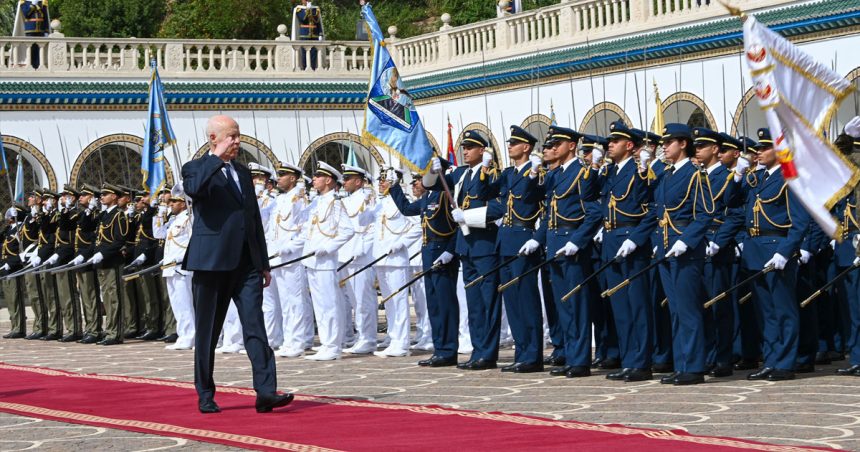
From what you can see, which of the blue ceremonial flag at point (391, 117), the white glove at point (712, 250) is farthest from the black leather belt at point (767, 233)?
the blue ceremonial flag at point (391, 117)

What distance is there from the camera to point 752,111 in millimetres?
18891

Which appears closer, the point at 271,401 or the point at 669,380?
the point at 271,401

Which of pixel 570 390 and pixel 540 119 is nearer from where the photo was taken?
pixel 570 390

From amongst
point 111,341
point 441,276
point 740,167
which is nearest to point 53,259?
point 111,341

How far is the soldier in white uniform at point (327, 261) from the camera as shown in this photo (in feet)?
39.8

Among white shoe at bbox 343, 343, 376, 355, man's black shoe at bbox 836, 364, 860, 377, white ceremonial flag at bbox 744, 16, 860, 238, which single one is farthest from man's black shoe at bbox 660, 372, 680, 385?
white shoe at bbox 343, 343, 376, 355

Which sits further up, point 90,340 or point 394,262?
point 394,262

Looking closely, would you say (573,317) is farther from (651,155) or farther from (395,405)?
(395,405)

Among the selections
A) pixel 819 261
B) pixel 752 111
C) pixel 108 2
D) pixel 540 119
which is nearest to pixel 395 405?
pixel 819 261

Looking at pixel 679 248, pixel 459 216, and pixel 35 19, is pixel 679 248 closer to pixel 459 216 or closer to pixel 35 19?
pixel 459 216

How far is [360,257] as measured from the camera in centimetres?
1269

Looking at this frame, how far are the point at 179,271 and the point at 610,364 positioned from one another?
4686 mm

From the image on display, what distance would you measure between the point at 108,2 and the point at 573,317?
31.6 m

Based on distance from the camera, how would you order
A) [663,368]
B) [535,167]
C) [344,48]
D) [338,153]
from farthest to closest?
1. [338,153]
2. [344,48]
3. [535,167]
4. [663,368]
